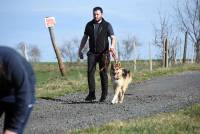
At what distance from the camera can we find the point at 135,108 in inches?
459

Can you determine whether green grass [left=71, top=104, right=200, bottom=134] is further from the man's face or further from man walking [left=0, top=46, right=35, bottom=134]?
man walking [left=0, top=46, right=35, bottom=134]

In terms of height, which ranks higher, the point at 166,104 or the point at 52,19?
the point at 52,19

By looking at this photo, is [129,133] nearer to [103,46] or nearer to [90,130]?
[90,130]

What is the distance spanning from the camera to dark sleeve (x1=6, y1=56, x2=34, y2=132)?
4.25 meters

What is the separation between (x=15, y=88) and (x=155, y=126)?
463 cm

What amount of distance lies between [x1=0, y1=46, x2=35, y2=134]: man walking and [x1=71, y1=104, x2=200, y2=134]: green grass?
3926 millimetres

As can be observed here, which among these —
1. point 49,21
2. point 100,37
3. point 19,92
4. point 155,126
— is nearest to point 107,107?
point 100,37

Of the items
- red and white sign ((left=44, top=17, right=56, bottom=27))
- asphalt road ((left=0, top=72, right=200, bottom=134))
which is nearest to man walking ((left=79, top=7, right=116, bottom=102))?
asphalt road ((left=0, top=72, right=200, bottom=134))

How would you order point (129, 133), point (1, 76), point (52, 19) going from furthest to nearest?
point (52, 19)
point (129, 133)
point (1, 76)

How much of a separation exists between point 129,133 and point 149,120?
45.6 inches

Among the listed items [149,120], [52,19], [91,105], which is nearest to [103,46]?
[91,105]

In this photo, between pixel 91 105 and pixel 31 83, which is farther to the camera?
pixel 91 105

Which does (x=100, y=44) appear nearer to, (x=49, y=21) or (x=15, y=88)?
(x=49, y=21)

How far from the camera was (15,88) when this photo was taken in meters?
4.34
